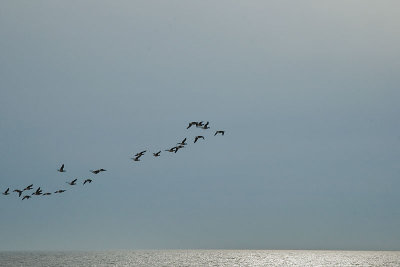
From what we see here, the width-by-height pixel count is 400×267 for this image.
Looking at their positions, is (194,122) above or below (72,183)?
above

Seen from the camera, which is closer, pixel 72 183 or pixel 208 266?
pixel 72 183

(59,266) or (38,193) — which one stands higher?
(59,266)

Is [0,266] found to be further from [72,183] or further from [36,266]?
[72,183]

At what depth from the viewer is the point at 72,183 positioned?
82562 mm

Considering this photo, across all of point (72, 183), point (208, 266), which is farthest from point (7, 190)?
point (208, 266)

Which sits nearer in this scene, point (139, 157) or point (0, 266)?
point (139, 157)

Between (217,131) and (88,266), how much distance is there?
120 meters

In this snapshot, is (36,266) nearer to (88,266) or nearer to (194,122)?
(88,266)

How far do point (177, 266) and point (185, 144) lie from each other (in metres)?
109

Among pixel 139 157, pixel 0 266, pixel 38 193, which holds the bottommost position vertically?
pixel 38 193

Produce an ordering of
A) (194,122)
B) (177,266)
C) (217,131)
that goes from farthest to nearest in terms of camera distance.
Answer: (177,266) → (217,131) → (194,122)

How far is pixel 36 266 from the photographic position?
18200 cm

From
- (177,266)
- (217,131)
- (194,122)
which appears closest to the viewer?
(194,122)

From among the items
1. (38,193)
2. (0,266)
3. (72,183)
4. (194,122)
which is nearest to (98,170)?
(72,183)
